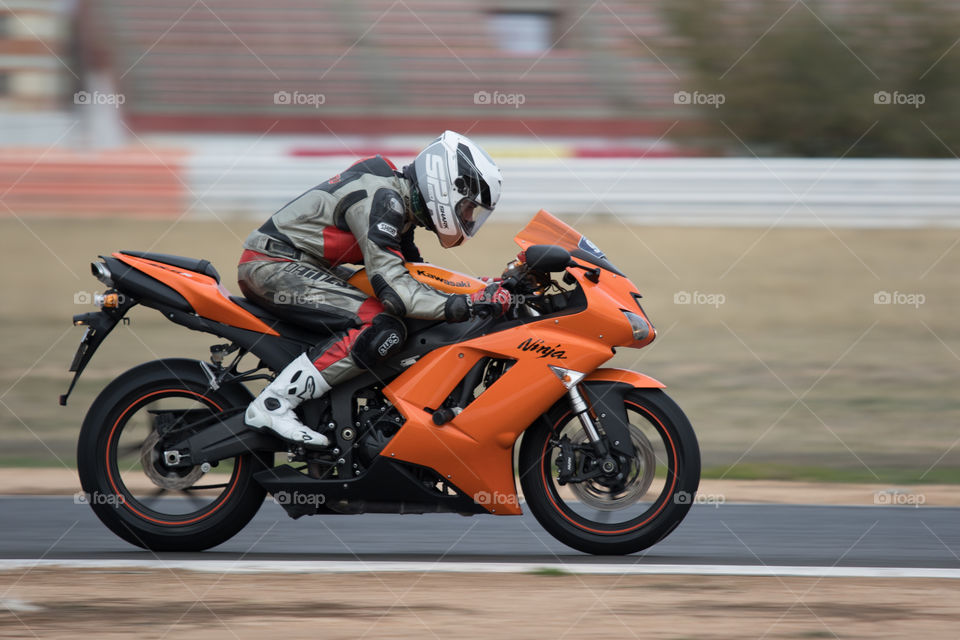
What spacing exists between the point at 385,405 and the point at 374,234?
738mm

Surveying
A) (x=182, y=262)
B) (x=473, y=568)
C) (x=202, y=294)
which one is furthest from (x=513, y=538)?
(x=182, y=262)

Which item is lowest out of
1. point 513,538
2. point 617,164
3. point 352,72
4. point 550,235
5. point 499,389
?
point 513,538

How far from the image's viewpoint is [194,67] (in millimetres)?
20484

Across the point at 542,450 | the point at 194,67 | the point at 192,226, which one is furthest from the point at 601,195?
the point at 194,67

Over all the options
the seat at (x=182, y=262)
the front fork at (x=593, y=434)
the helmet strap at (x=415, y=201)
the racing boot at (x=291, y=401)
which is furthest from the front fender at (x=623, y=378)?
the seat at (x=182, y=262)

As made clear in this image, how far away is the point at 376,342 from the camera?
518 cm

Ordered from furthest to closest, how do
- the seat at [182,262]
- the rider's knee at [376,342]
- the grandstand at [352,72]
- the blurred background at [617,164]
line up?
the grandstand at [352,72], the blurred background at [617,164], the seat at [182,262], the rider's knee at [376,342]

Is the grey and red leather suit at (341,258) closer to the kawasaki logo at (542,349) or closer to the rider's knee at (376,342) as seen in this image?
the rider's knee at (376,342)

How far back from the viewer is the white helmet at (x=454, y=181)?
5238 mm

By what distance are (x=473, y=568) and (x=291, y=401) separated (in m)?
1.03

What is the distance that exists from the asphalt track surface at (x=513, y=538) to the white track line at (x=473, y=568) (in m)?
0.09

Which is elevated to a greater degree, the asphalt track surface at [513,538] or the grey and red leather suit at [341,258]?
the grey and red leather suit at [341,258]

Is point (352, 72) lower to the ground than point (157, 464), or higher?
higher

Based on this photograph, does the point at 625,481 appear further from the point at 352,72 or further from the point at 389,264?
the point at 352,72
